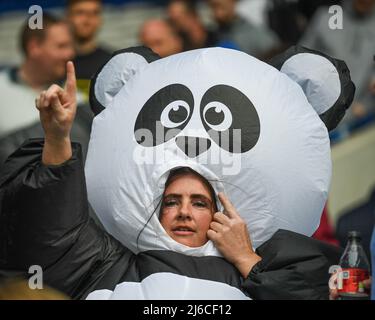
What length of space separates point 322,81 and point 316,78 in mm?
30

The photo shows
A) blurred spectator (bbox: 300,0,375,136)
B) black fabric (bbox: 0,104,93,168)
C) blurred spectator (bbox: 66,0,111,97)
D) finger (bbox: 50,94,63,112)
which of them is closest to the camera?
finger (bbox: 50,94,63,112)

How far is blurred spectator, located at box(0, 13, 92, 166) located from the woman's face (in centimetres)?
182

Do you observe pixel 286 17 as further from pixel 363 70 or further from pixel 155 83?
pixel 155 83

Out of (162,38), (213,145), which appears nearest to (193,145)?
(213,145)

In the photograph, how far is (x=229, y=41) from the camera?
325 inches

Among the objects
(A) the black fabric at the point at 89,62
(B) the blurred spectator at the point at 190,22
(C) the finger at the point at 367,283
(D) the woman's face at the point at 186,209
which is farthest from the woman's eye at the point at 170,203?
(B) the blurred spectator at the point at 190,22

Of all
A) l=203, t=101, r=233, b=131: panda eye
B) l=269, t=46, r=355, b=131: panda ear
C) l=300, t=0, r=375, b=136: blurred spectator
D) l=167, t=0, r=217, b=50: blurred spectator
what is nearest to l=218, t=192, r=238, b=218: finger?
l=203, t=101, r=233, b=131: panda eye

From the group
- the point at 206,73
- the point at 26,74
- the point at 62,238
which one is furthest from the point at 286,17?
the point at 62,238

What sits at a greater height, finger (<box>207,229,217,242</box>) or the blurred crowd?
the blurred crowd

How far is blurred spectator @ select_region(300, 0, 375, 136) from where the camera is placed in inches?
302

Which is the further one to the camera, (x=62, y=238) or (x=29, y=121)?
(x=29, y=121)

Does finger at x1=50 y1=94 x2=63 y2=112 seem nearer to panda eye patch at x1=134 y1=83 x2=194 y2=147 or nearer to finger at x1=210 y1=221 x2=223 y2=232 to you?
panda eye patch at x1=134 y1=83 x2=194 y2=147

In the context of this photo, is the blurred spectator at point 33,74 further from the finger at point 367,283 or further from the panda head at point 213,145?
the finger at point 367,283
